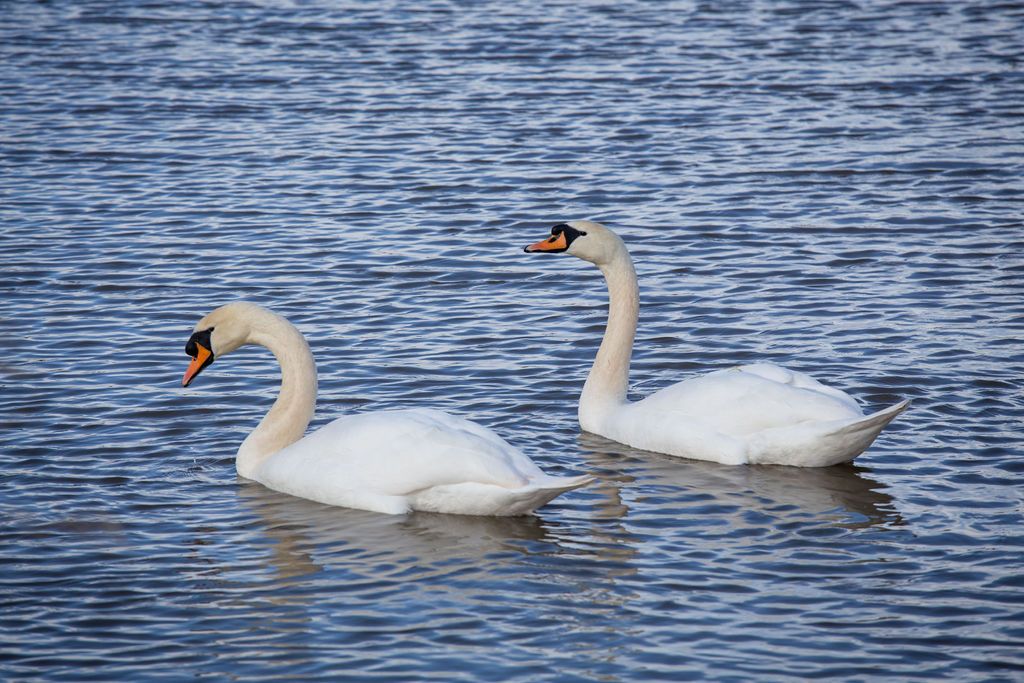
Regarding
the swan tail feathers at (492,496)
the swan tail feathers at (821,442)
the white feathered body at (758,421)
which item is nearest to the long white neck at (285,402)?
the swan tail feathers at (492,496)

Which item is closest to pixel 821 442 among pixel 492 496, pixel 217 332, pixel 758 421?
pixel 758 421

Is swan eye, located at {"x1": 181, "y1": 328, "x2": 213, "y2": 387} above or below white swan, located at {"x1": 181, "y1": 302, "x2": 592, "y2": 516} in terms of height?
above

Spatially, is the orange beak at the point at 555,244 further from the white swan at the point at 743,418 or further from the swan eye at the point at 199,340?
the swan eye at the point at 199,340

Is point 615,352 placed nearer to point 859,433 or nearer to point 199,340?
point 859,433

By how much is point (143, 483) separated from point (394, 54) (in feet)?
45.7

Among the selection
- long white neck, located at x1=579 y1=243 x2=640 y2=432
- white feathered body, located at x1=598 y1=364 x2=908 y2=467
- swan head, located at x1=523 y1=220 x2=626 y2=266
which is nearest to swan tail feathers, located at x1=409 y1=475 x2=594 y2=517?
white feathered body, located at x1=598 y1=364 x2=908 y2=467

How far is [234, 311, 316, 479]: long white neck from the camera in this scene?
926 cm

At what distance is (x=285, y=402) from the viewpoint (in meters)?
9.27

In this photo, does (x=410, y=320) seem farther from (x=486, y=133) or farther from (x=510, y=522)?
(x=486, y=133)

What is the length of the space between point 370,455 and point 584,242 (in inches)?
101

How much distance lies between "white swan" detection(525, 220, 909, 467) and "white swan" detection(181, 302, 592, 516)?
137 cm

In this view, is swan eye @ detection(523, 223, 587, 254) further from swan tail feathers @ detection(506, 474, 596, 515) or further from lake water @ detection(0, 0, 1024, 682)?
swan tail feathers @ detection(506, 474, 596, 515)

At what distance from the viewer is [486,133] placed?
18172mm

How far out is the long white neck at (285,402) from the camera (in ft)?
30.4
